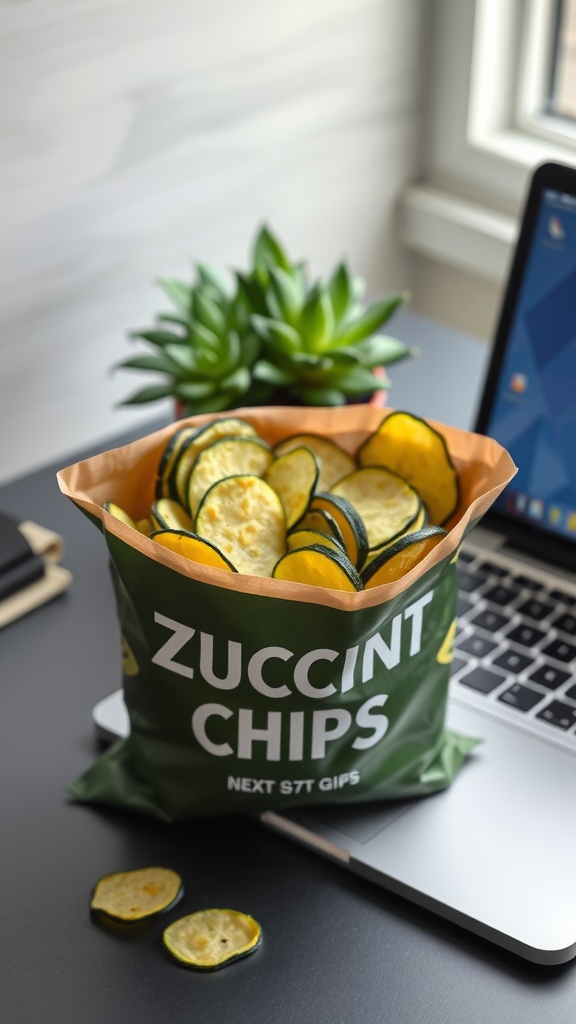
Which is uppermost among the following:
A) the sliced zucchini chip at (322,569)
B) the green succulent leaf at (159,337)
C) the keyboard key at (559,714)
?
the sliced zucchini chip at (322,569)

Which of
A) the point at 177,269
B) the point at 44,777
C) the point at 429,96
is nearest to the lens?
the point at 44,777

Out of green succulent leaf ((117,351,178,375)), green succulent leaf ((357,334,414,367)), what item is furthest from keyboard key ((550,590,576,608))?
green succulent leaf ((117,351,178,375))

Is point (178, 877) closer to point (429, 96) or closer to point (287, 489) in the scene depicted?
point (287, 489)

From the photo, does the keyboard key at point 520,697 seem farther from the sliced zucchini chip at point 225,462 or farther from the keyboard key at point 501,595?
the sliced zucchini chip at point 225,462

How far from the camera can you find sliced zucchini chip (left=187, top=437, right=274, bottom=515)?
66 cm

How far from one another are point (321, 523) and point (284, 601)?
3.5 inches

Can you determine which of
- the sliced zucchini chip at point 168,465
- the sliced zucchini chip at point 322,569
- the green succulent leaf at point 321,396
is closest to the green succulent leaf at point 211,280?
the green succulent leaf at point 321,396

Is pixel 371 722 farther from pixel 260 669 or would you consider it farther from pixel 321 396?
pixel 321 396

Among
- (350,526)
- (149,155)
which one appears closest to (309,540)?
(350,526)

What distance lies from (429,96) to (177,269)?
372 millimetres

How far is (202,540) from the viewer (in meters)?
0.60

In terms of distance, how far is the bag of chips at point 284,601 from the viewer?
0.59 m

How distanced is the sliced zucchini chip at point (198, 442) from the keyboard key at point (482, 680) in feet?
0.68

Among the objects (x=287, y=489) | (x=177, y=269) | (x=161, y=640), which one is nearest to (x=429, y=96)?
(x=177, y=269)
